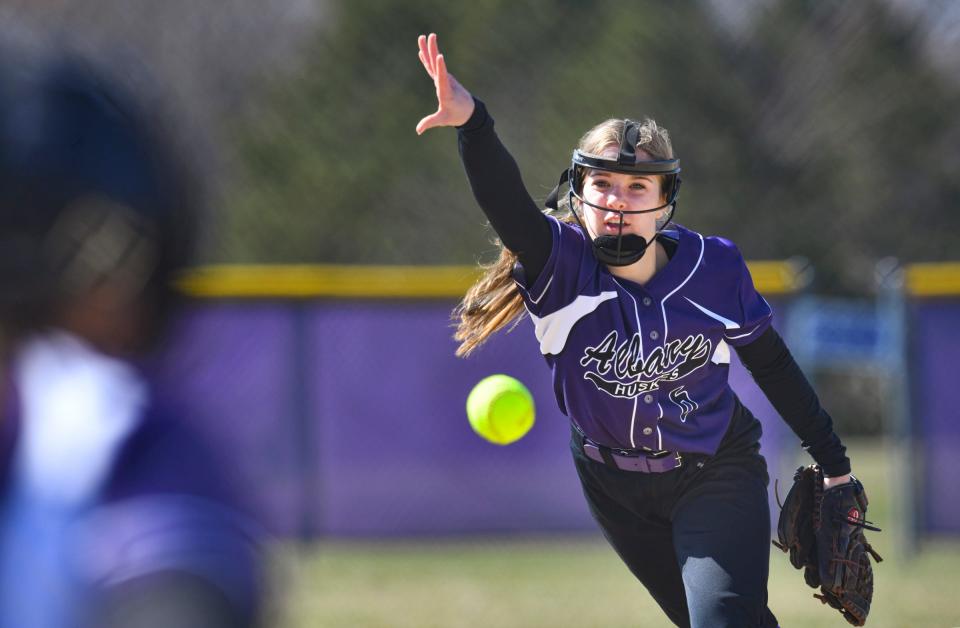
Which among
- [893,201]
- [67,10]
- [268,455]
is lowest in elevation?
[268,455]

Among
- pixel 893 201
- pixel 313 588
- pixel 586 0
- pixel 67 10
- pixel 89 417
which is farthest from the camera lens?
pixel 586 0

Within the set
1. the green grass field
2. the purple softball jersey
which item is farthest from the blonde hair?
the green grass field

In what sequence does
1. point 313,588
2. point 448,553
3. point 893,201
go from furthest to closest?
1. point 893,201
2. point 448,553
3. point 313,588

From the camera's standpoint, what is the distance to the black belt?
3.84 m

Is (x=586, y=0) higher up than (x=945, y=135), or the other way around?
(x=586, y=0)

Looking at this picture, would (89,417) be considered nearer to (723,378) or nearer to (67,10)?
(723,378)

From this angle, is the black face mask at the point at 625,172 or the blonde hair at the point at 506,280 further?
the blonde hair at the point at 506,280

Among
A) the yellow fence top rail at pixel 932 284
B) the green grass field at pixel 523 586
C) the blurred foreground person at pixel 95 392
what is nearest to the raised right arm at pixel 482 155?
the blurred foreground person at pixel 95 392

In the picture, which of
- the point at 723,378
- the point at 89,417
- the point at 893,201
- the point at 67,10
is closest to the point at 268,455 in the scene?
the point at 723,378

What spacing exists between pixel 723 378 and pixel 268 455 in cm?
642

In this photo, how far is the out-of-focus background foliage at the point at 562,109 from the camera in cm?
2050

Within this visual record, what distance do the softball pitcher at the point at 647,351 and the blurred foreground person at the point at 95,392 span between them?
2.44m

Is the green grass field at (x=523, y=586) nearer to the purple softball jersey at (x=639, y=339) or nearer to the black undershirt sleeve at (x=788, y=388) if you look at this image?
the purple softball jersey at (x=639, y=339)

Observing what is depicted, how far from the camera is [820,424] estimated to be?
13.1 feet
